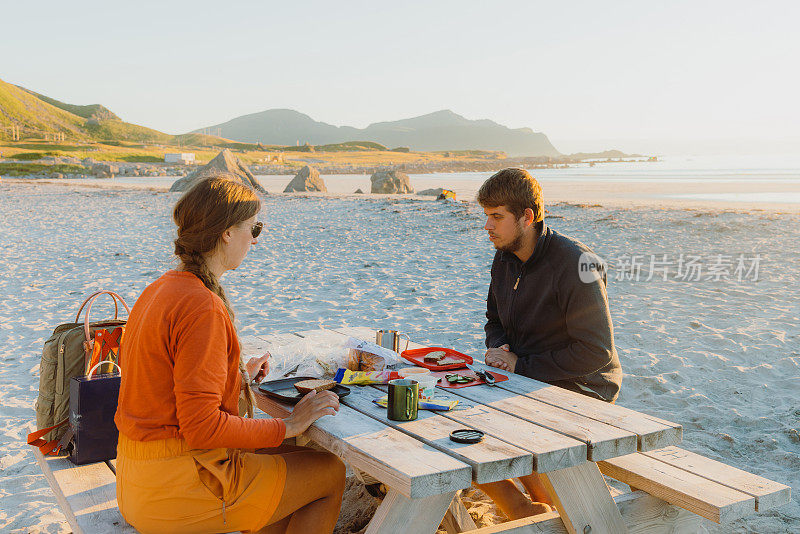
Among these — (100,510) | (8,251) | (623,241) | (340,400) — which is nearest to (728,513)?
(340,400)

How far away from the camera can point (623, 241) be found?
38.0 ft

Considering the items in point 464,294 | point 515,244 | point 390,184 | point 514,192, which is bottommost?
point 464,294

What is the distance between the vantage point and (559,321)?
10.6 ft

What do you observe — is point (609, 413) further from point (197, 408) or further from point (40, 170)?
point (40, 170)

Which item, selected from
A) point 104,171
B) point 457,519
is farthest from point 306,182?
point 104,171

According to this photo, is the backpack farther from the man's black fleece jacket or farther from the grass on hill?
the grass on hill

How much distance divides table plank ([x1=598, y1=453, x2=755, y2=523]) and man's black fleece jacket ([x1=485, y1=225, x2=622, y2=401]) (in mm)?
450

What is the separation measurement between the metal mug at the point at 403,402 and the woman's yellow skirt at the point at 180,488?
1.73ft

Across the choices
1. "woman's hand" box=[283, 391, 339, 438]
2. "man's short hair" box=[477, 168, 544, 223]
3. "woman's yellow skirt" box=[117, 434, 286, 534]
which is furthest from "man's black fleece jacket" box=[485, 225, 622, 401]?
"woman's yellow skirt" box=[117, 434, 286, 534]

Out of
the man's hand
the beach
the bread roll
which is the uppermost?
the bread roll

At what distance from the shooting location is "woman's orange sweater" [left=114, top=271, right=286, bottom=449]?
2016 mm

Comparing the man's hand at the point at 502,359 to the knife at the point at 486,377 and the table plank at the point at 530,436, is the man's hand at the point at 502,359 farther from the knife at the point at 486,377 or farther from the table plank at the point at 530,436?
the table plank at the point at 530,436

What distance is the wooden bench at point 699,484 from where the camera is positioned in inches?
92.1

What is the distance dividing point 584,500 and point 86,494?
181cm
